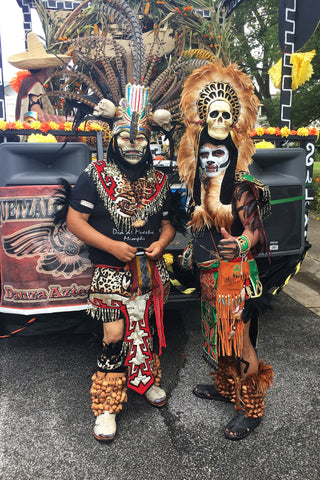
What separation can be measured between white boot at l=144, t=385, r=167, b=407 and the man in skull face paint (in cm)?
22

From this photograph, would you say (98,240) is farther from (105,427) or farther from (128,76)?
(128,76)

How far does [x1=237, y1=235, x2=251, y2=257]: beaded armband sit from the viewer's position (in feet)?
6.17

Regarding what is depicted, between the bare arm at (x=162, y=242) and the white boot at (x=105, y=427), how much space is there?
985mm

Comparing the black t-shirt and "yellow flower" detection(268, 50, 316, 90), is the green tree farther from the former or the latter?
the black t-shirt

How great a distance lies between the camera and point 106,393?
2211 mm

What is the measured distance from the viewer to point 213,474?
1.90 metres

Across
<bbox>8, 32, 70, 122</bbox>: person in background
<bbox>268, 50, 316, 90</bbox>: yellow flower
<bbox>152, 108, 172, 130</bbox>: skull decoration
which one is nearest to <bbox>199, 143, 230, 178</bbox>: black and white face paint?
<bbox>152, 108, 172, 130</bbox>: skull decoration

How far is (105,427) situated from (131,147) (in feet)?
5.35

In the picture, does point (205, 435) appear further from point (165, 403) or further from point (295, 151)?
point (295, 151)

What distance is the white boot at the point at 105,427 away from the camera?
2.12m

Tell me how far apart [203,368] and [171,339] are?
1.81 ft

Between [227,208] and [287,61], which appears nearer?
[227,208]

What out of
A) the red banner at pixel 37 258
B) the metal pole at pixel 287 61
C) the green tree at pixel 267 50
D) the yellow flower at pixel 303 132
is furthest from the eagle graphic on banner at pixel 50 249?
the green tree at pixel 267 50

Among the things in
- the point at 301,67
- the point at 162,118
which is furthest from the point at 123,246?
the point at 301,67
